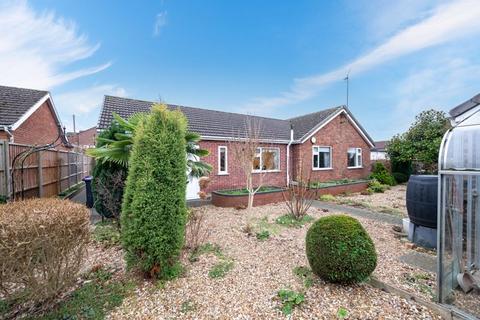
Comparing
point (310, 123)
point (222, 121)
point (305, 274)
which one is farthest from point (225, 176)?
point (305, 274)

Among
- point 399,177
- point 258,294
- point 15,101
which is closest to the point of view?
point 258,294

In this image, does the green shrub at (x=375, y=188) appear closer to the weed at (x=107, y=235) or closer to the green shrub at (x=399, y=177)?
the green shrub at (x=399, y=177)

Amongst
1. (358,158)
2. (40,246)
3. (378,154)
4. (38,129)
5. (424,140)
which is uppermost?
(38,129)

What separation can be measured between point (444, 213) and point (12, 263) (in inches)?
201

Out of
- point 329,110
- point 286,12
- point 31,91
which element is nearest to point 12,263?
point 286,12

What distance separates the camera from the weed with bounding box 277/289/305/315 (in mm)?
2895

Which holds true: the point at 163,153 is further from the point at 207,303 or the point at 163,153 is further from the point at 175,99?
the point at 175,99

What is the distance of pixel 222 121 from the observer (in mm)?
14070

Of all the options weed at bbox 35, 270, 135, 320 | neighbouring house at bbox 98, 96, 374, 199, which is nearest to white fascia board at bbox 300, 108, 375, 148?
neighbouring house at bbox 98, 96, 374, 199

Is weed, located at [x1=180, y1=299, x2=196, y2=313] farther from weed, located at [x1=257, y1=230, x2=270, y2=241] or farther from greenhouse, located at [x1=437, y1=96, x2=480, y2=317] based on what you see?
greenhouse, located at [x1=437, y1=96, x2=480, y2=317]

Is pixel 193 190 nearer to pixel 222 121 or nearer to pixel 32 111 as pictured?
pixel 222 121

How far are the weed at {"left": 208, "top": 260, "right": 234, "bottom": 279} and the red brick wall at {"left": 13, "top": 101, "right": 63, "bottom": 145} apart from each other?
11988 mm

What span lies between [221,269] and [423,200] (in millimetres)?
4587

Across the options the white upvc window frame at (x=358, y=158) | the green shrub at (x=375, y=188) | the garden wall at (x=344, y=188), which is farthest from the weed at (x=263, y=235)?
the white upvc window frame at (x=358, y=158)
